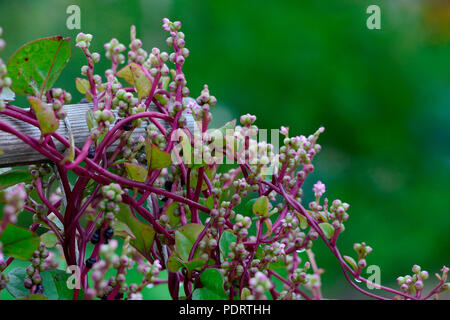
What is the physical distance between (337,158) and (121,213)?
149 cm

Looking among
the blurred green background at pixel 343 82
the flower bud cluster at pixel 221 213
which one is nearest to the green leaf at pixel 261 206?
the flower bud cluster at pixel 221 213

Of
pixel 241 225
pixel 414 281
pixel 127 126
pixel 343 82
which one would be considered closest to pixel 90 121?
pixel 127 126

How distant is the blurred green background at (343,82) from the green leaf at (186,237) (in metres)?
1.14

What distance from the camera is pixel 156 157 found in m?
0.31

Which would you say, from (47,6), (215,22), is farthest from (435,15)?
(47,6)

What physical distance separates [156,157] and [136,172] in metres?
0.03

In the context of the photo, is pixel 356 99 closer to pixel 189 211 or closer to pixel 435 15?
pixel 435 15

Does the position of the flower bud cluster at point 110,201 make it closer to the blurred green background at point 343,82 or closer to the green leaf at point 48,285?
the green leaf at point 48,285

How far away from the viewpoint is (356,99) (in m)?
1.63

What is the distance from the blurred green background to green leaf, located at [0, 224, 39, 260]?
1.20 meters

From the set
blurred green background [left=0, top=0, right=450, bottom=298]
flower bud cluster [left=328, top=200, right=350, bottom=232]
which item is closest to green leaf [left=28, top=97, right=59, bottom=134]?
flower bud cluster [left=328, top=200, right=350, bottom=232]

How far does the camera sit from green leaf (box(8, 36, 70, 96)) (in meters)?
0.32

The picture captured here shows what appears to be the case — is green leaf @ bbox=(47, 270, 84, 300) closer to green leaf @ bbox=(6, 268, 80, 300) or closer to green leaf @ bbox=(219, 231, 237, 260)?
green leaf @ bbox=(6, 268, 80, 300)

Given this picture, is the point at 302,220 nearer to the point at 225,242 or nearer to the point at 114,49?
the point at 225,242
